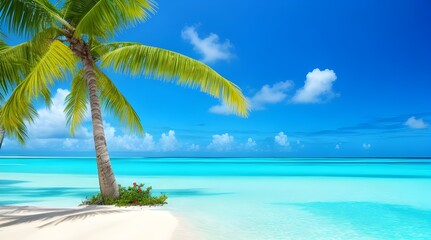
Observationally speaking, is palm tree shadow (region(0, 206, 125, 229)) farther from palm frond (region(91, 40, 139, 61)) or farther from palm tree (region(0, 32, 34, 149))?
palm frond (region(91, 40, 139, 61))

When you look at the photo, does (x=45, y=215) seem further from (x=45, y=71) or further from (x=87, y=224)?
(x=45, y=71)

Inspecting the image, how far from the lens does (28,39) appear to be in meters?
8.00

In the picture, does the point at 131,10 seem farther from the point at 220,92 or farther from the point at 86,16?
the point at 220,92

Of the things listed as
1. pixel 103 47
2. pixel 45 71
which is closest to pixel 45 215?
pixel 45 71

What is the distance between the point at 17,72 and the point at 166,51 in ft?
10.7

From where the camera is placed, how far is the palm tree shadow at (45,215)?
6.37 m

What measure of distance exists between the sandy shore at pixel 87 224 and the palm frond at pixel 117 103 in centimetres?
294

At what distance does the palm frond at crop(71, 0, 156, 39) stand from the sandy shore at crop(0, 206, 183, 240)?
A: 3.42 metres

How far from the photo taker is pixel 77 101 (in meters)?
10.7

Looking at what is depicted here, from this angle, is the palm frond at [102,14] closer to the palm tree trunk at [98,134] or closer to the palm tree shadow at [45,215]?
the palm tree trunk at [98,134]

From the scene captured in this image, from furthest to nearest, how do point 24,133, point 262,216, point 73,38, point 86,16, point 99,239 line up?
1. point 24,133
2. point 262,216
3. point 73,38
4. point 86,16
5. point 99,239

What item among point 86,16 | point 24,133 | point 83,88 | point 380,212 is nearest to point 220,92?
point 86,16

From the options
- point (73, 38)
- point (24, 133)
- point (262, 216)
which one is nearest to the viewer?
point (73, 38)

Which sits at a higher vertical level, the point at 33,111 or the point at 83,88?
the point at 83,88
